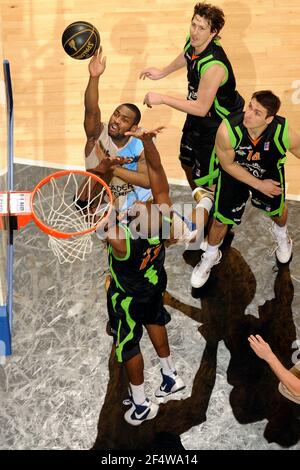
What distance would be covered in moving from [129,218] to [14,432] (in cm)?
163

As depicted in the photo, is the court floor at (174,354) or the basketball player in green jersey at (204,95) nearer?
the court floor at (174,354)

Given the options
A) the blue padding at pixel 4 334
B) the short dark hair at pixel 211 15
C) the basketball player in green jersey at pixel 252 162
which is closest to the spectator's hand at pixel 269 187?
the basketball player in green jersey at pixel 252 162

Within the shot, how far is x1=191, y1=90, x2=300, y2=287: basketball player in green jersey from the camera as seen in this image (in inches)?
198

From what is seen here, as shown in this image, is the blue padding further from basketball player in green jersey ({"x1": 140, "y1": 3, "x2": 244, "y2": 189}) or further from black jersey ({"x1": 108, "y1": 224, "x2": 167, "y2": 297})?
basketball player in green jersey ({"x1": 140, "y1": 3, "x2": 244, "y2": 189})

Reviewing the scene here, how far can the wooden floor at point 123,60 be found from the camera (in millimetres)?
6922

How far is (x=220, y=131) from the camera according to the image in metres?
5.23

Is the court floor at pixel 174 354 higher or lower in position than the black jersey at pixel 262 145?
lower

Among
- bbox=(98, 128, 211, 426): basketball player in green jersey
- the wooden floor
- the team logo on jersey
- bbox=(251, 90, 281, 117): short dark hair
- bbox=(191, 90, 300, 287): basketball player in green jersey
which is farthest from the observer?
the wooden floor

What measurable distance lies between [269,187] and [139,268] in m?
1.15

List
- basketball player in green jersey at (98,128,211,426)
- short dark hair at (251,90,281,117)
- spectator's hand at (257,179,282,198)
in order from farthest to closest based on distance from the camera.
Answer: spectator's hand at (257,179,282,198), short dark hair at (251,90,281,117), basketball player in green jersey at (98,128,211,426)

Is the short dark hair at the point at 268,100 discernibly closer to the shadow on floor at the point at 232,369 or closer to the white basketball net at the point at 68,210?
the white basketball net at the point at 68,210

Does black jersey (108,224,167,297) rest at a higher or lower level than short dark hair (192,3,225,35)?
lower

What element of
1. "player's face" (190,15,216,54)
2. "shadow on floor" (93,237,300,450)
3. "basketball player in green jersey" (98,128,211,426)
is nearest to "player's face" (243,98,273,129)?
"basketball player in green jersey" (98,128,211,426)

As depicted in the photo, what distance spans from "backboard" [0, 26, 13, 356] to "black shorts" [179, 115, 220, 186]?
149 cm
